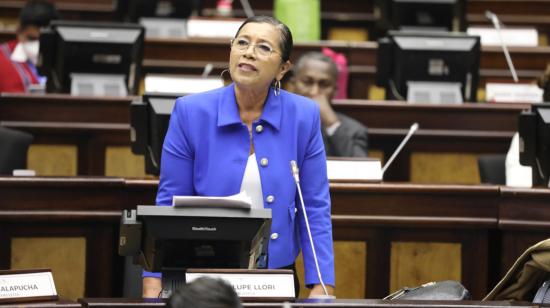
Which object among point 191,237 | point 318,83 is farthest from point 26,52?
point 191,237

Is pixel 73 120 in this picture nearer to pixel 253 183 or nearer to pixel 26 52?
pixel 26 52

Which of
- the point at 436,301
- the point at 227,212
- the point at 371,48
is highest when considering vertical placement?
the point at 371,48

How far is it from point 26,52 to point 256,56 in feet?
10.2

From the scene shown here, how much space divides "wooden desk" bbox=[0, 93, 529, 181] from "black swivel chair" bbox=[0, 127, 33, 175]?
18.3 inches

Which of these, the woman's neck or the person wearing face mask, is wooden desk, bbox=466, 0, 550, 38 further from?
the woman's neck

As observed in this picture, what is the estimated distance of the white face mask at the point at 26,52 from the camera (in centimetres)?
529

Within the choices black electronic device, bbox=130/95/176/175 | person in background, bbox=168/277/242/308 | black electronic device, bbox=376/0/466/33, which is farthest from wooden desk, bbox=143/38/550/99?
person in background, bbox=168/277/242/308

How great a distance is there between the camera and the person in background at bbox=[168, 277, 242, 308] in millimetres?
1602

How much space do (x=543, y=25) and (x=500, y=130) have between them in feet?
7.91

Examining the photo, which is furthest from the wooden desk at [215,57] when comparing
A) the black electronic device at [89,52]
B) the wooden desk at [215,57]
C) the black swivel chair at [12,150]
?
the black swivel chair at [12,150]

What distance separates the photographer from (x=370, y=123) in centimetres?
450

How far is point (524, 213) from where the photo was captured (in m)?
3.22

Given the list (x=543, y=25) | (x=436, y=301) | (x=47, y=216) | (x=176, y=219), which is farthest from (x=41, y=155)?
(x=543, y=25)

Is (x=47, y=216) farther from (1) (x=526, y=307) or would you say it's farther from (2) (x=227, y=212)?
(1) (x=526, y=307)
